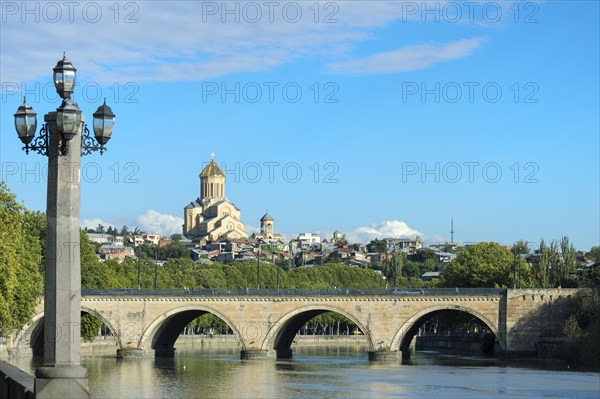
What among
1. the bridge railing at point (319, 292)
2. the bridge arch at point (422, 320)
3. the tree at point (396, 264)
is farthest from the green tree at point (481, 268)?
the tree at point (396, 264)

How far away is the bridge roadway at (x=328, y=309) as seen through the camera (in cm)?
6594

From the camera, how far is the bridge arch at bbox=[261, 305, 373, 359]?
69.0 meters

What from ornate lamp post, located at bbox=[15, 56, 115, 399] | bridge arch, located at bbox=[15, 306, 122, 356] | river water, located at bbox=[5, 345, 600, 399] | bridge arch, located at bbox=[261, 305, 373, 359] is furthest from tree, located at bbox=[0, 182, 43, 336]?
ornate lamp post, located at bbox=[15, 56, 115, 399]

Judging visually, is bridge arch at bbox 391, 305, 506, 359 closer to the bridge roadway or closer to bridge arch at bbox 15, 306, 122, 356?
the bridge roadway

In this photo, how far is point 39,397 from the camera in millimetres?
14344

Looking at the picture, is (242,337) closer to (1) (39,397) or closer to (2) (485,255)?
(2) (485,255)

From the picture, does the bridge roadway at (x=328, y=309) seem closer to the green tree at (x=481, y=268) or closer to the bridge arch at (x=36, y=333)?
the bridge arch at (x=36, y=333)

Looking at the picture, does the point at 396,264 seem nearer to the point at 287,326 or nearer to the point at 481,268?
the point at 481,268

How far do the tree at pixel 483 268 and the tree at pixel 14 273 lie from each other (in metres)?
34.0

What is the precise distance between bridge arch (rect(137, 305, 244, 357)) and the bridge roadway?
8 cm

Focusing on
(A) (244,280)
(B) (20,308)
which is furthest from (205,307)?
(A) (244,280)

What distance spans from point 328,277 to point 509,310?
201ft

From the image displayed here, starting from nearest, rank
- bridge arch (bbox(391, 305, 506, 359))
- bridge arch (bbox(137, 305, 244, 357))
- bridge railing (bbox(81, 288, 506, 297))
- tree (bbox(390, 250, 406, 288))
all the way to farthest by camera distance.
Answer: bridge arch (bbox(391, 305, 506, 359)), bridge railing (bbox(81, 288, 506, 297)), bridge arch (bbox(137, 305, 244, 357)), tree (bbox(390, 250, 406, 288))

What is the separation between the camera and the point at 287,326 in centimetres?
7275
